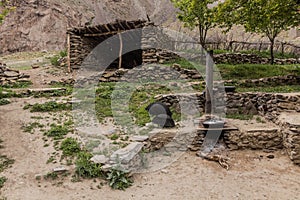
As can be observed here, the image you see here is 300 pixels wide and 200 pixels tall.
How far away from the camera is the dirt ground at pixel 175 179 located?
477 centimetres

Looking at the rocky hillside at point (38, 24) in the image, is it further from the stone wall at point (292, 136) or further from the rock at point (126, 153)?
the stone wall at point (292, 136)

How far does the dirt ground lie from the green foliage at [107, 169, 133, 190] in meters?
0.13

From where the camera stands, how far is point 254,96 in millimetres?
9164

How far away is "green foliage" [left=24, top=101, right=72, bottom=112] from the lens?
8.41 m

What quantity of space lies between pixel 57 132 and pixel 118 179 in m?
2.55

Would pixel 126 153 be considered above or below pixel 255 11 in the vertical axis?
below

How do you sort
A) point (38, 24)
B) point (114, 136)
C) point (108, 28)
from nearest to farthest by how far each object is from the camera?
point (114, 136), point (108, 28), point (38, 24)

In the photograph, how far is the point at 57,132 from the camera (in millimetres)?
6762

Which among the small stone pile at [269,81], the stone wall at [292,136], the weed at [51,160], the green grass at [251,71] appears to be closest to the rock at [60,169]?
the weed at [51,160]

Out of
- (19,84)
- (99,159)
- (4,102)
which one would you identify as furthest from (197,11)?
(99,159)

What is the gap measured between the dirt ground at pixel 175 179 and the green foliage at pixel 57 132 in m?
0.29

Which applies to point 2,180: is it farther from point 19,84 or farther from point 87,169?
point 19,84

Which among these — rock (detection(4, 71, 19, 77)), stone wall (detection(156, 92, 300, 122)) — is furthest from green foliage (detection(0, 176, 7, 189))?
rock (detection(4, 71, 19, 77))

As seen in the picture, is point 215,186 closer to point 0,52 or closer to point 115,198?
point 115,198
